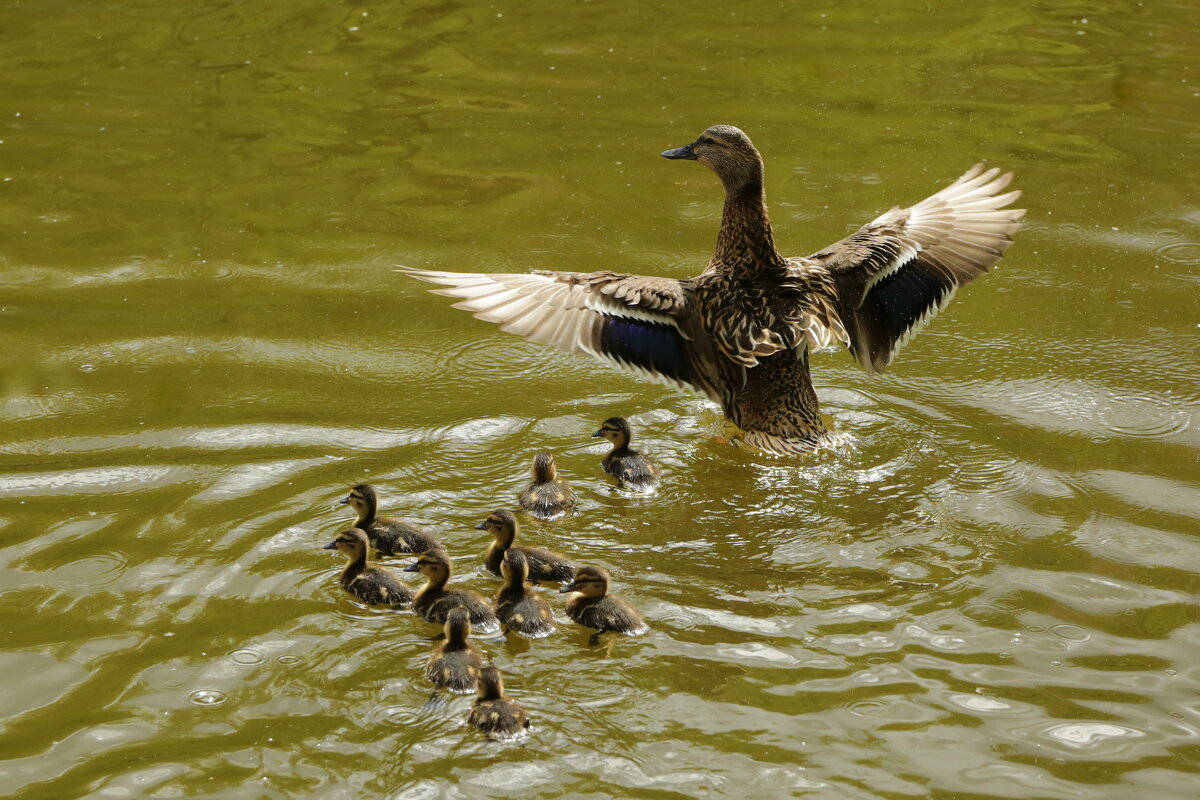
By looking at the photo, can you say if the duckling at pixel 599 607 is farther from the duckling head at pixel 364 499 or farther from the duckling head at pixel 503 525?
the duckling head at pixel 364 499

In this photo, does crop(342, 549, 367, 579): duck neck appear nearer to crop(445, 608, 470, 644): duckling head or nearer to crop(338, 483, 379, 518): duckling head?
crop(338, 483, 379, 518): duckling head

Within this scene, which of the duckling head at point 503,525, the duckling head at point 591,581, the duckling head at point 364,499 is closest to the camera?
the duckling head at point 591,581

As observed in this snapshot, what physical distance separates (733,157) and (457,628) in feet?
10.5

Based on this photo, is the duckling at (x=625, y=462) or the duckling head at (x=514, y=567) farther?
the duckling at (x=625, y=462)

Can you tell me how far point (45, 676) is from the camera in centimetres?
453

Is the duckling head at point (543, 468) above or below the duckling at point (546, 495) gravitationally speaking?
above

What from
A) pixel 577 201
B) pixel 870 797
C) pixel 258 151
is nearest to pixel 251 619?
pixel 870 797

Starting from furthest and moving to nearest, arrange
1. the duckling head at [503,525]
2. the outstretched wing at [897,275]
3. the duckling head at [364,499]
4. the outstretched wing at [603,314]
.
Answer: the outstretched wing at [897,275], the outstretched wing at [603,314], the duckling head at [364,499], the duckling head at [503,525]

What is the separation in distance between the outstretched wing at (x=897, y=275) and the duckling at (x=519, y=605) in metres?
2.36

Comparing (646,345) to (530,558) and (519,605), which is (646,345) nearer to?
(530,558)

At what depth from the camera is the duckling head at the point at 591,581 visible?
487 cm

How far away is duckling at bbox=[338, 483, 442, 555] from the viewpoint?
5344 mm

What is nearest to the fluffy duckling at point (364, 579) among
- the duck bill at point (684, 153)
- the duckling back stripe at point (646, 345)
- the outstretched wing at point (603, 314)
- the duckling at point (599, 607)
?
the duckling at point (599, 607)

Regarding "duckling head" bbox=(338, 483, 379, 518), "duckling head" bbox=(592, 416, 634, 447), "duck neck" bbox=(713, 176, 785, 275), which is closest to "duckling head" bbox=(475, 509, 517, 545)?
"duckling head" bbox=(338, 483, 379, 518)
